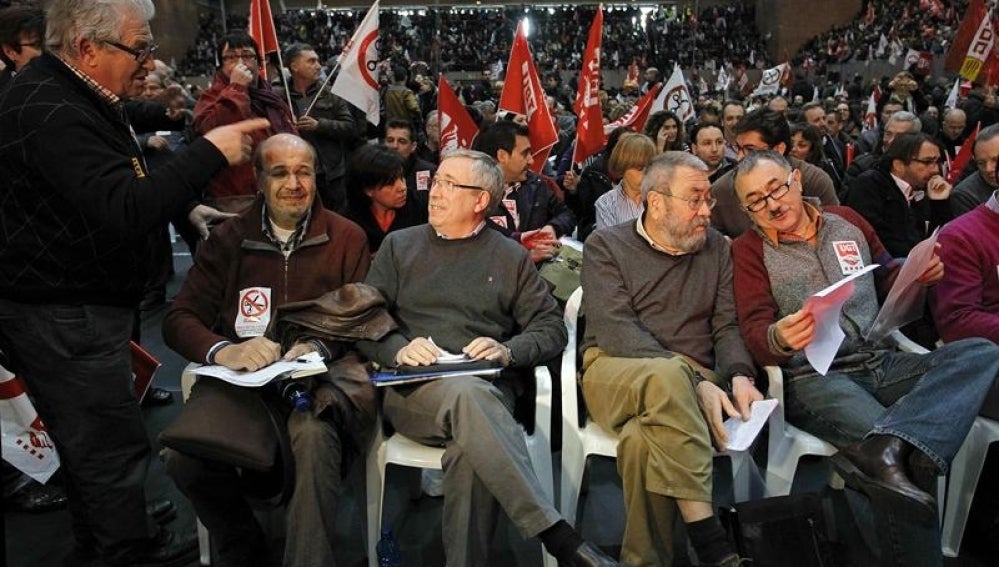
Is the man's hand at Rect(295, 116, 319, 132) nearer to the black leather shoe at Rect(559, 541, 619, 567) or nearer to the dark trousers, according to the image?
the dark trousers

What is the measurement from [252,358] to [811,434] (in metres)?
1.86

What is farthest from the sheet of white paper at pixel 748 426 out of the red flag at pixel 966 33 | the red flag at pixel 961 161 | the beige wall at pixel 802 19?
the beige wall at pixel 802 19

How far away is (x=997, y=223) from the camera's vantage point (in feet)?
9.36

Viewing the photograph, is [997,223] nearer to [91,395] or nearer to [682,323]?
[682,323]

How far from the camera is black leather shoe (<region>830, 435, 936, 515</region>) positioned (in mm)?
2166

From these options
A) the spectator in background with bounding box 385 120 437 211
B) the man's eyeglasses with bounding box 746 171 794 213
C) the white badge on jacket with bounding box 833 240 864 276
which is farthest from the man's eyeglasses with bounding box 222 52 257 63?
the white badge on jacket with bounding box 833 240 864 276

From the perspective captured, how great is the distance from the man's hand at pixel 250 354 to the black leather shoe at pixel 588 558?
43.2 inches

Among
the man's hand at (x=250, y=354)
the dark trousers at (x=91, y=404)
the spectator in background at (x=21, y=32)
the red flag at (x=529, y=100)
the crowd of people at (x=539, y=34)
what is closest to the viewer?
the dark trousers at (x=91, y=404)

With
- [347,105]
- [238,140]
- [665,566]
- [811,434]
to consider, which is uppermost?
[238,140]

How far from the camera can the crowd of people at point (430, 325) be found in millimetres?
2170

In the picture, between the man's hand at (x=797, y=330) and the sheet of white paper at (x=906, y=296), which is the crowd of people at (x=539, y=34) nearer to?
the sheet of white paper at (x=906, y=296)

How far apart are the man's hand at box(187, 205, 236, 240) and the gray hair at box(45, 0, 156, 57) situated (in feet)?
3.70

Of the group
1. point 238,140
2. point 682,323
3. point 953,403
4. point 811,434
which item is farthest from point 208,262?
point 953,403

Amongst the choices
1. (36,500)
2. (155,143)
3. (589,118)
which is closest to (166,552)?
(36,500)
